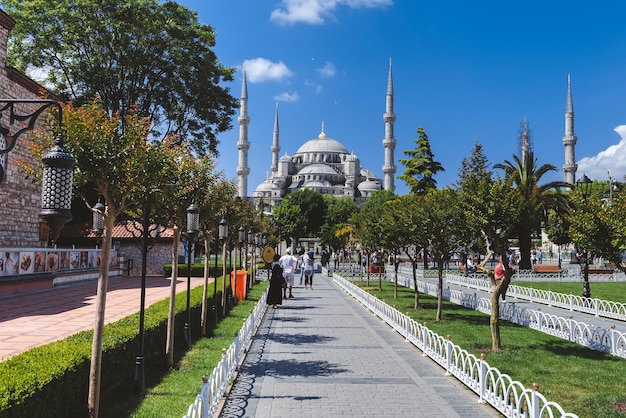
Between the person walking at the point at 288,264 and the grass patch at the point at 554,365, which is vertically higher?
the person walking at the point at 288,264

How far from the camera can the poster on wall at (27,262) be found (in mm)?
16559

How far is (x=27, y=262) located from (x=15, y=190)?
4.24 meters

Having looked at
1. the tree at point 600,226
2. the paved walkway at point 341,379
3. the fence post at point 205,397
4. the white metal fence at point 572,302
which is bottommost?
the paved walkway at point 341,379

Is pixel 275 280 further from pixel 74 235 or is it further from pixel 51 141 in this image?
Answer: pixel 74 235

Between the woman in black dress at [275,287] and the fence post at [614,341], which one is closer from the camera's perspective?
the fence post at [614,341]

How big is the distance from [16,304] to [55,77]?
570 inches

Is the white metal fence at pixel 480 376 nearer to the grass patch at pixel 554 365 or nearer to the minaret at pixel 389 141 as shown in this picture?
the grass patch at pixel 554 365

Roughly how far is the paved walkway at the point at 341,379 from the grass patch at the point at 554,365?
1125 mm

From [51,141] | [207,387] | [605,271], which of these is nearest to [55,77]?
[51,141]

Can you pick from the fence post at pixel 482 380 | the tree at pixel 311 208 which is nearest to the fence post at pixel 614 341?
the fence post at pixel 482 380

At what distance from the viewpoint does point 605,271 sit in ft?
102

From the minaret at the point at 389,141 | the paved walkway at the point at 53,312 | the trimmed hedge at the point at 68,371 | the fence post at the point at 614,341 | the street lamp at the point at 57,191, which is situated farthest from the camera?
the minaret at the point at 389,141

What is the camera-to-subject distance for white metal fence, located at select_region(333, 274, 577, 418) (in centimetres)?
529

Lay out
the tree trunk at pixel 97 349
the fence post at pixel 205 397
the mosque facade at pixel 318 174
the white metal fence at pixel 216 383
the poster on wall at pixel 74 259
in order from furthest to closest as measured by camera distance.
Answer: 1. the mosque facade at pixel 318 174
2. the poster on wall at pixel 74 259
3. the tree trunk at pixel 97 349
4. the fence post at pixel 205 397
5. the white metal fence at pixel 216 383
